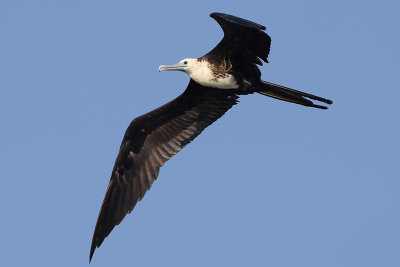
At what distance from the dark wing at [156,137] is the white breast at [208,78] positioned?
0.53 m

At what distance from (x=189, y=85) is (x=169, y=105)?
1.02ft

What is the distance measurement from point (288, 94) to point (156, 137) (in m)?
1.61

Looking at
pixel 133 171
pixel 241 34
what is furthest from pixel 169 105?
pixel 241 34

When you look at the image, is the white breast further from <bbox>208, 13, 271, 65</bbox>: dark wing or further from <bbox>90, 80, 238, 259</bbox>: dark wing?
<bbox>90, 80, 238, 259</bbox>: dark wing

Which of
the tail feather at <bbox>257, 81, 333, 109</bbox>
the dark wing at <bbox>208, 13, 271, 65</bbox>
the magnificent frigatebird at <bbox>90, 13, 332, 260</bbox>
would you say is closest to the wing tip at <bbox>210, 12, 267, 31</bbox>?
the dark wing at <bbox>208, 13, 271, 65</bbox>

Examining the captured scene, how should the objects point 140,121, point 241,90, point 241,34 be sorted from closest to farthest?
point 241,34
point 241,90
point 140,121

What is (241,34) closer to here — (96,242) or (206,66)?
(206,66)

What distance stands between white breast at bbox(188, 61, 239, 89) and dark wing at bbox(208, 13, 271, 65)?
17 cm

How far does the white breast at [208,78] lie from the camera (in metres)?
7.38

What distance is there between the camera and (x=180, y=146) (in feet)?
26.9

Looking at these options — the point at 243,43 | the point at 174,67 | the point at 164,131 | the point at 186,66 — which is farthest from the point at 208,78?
the point at 164,131

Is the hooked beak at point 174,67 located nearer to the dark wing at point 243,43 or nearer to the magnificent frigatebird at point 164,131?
the magnificent frigatebird at point 164,131

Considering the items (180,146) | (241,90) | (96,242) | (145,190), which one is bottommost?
(96,242)

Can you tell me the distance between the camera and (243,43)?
7.16 metres
